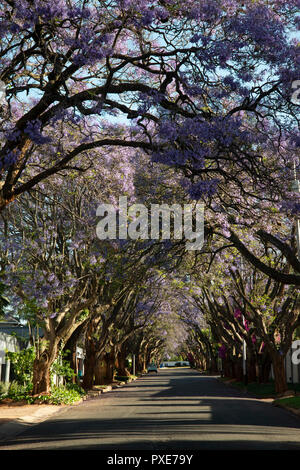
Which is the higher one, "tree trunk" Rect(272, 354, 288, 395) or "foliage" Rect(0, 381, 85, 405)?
"tree trunk" Rect(272, 354, 288, 395)

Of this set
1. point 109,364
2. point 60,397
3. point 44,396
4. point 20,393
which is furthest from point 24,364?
point 109,364

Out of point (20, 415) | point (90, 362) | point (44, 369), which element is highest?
point (44, 369)

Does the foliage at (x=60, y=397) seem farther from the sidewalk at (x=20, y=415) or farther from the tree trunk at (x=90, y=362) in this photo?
the tree trunk at (x=90, y=362)

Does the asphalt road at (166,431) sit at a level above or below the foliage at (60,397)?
above

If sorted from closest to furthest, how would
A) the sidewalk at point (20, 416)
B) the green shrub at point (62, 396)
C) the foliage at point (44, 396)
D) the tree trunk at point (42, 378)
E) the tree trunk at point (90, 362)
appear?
1. the sidewalk at point (20, 416)
2. the foliage at point (44, 396)
3. the green shrub at point (62, 396)
4. the tree trunk at point (42, 378)
5. the tree trunk at point (90, 362)

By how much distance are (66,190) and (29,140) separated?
390 inches

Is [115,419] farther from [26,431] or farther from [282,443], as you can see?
[282,443]

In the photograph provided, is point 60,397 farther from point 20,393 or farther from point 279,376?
point 279,376

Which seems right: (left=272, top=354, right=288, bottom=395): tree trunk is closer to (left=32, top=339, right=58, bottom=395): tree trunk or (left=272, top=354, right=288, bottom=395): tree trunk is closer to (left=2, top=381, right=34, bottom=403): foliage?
(left=32, top=339, right=58, bottom=395): tree trunk

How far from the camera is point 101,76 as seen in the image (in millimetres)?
11734

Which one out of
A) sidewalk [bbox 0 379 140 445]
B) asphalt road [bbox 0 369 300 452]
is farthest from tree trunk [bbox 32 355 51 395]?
asphalt road [bbox 0 369 300 452]

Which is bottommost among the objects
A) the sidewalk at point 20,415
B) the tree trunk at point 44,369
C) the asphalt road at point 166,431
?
the sidewalk at point 20,415

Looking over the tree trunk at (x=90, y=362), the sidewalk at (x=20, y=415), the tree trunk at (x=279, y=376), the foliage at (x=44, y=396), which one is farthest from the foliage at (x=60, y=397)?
the tree trunk at (x=279, y=376)

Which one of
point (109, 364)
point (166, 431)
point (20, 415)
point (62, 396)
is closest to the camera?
point (166, 431)
